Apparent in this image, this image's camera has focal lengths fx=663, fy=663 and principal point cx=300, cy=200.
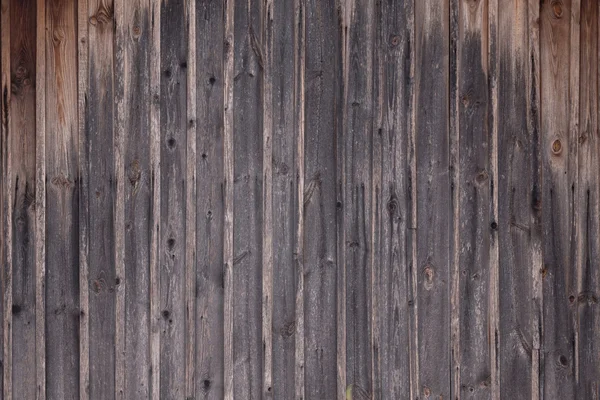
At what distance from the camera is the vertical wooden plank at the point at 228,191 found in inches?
112

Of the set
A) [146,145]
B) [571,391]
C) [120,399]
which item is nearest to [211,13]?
[146,145]

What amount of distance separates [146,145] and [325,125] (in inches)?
31.2

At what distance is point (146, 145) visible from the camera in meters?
2.92

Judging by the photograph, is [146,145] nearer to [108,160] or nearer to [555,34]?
[108,160]

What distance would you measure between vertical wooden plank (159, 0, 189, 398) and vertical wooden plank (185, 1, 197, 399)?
0.02 meters

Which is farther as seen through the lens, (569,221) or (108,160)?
(108,160)

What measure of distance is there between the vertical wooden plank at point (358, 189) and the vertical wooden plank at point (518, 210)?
1.80 ft

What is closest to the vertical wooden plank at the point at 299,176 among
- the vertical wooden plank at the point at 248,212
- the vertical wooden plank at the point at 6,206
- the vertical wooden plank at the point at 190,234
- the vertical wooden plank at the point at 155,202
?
the vertical wooden plank at the point at 248,212

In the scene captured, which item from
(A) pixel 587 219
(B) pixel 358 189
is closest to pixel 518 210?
(A) pixel 587 219

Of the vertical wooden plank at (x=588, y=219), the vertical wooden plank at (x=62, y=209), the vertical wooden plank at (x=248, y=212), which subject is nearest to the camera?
the vertical wooden plank at (x=588, y=219)

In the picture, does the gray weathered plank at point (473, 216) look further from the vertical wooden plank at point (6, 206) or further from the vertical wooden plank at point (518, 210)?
the vertical wooden plank at point (6, 206)

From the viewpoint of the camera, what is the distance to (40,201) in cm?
298

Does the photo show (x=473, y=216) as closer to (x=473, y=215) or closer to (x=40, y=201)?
(x=473, y=215)

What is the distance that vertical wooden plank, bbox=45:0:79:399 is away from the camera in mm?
2949
